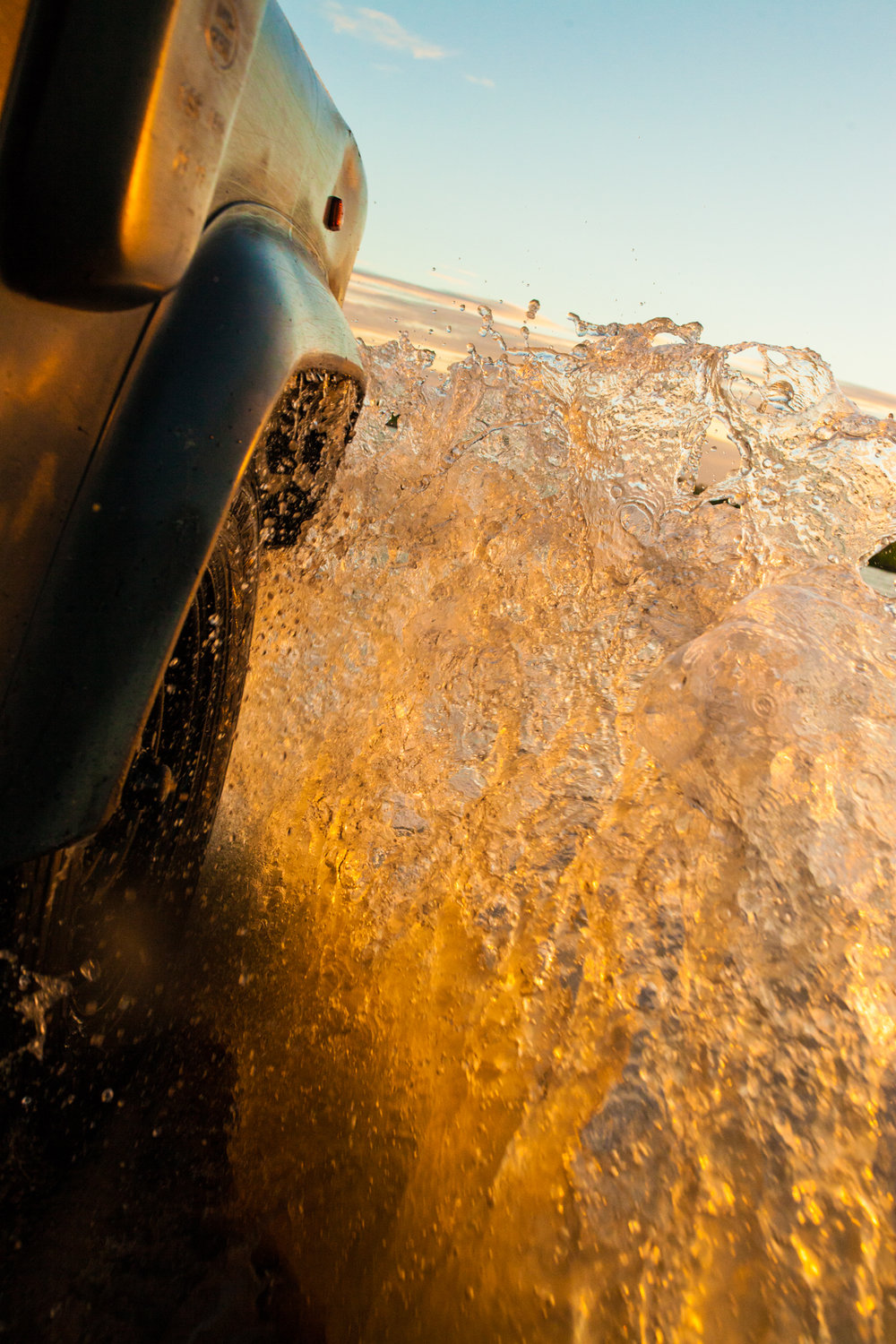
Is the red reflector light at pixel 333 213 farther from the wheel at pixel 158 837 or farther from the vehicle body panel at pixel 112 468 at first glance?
the wheel at pixel 158 837

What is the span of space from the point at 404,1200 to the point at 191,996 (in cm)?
68

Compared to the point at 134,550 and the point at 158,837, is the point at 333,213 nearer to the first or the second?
the point at 134,550

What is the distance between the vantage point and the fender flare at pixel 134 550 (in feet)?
3.72

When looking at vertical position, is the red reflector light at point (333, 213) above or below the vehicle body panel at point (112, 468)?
above

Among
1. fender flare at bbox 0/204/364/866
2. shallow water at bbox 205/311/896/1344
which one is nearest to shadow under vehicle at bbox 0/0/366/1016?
fender flare at bbox 0/204/364/866

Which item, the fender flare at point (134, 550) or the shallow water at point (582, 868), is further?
the shallow water at point (582, 868)

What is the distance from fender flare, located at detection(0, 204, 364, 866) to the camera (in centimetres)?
113

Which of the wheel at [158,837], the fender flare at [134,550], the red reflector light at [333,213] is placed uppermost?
the red reflector light at [333,213]

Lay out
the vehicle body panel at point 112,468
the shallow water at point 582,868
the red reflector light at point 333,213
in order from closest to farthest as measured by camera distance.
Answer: the vehicle body panel at point 112,468, the shallow water at point 582,868, the red reflector light at point 333,213

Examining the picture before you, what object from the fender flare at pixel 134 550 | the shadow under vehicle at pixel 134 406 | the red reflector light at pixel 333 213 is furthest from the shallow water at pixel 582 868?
the fender flare at pixel 134 550

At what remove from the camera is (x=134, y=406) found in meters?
1.17

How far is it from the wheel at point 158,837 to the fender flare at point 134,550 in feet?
0.48

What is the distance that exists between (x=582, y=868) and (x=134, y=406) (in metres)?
1.35

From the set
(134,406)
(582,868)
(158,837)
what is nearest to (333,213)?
(134,406)
